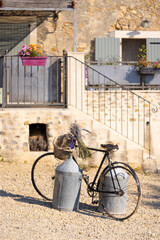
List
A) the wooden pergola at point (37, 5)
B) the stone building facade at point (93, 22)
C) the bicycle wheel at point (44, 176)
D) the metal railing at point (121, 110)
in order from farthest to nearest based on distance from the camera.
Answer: the stone building facade at point (93, 22), the wooden pergola at point (37, 5), the metal railing at point (121, 110), the bicycle wheel at point (44, 176)

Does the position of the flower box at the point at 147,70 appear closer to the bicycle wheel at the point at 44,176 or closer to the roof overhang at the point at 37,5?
the roof overhang at the point at 37,5

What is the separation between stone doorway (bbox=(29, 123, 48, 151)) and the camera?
7176 millimetres

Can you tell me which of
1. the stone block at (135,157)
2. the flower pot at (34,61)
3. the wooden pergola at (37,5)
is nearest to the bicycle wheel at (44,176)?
the stone block at (135,157)

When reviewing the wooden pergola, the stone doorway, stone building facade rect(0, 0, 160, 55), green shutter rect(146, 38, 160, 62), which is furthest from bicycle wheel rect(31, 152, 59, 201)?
green shutter rect(146, 38, 160, 62)

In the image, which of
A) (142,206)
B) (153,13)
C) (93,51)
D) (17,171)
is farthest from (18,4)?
(142,206)

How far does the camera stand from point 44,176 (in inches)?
242

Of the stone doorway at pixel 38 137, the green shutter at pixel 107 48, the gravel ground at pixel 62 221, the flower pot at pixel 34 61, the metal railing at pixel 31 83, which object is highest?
the green shutter at pixel 107 48

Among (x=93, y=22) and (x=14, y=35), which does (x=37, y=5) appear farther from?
(x=93, y=22)

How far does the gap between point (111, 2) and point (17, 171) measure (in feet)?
22.4

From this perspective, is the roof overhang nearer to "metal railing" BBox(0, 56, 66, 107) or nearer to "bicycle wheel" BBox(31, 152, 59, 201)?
"metal railing" BBox(0, 56, 66, 107)

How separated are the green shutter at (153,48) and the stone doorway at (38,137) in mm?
5120

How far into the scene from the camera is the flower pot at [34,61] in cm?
741

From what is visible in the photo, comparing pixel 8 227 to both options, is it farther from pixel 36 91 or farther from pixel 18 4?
pixel 18 4

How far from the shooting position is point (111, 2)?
11062 millimetres
